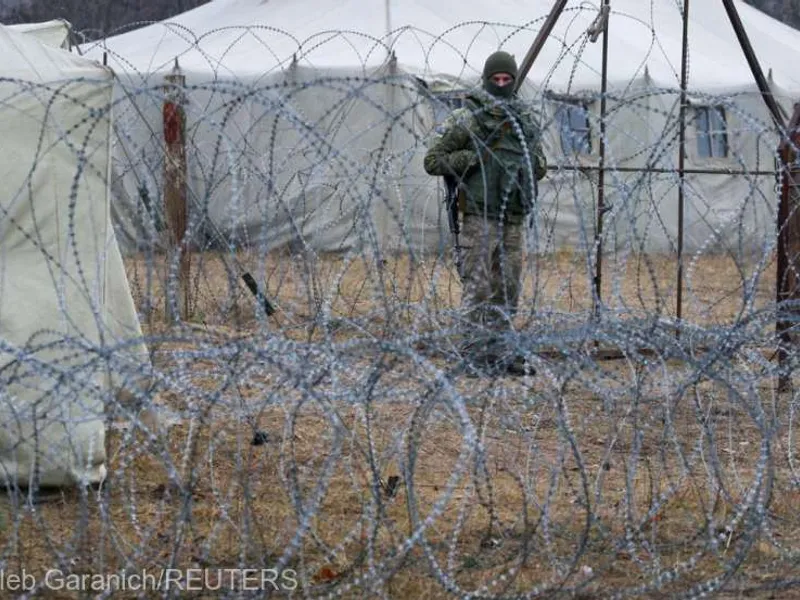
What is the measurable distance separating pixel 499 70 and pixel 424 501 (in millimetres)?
2877

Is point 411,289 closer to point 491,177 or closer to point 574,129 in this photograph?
point 574,129

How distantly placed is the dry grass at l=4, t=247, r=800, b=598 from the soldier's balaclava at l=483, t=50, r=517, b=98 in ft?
5.17

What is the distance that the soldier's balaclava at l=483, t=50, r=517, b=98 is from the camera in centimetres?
730

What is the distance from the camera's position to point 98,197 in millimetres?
5312

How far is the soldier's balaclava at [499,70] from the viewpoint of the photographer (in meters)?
7.30

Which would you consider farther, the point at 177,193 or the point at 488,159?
the point at 177,193

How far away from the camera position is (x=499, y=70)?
7336 millimetres

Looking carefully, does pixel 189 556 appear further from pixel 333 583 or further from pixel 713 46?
pixel 713 46

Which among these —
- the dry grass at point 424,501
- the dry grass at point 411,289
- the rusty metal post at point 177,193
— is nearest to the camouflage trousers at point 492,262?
the dry grass at point 411,289

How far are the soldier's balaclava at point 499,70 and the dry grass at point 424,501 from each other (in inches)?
62.0

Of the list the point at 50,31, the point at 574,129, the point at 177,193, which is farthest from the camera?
the point at 574,129

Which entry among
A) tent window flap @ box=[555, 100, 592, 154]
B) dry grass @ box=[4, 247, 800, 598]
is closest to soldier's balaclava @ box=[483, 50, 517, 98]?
tent window flap @ box=[555, 100, 592, 154]

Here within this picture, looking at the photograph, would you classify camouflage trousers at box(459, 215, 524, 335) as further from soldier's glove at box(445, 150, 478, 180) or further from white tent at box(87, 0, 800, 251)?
white tent at box(87, 0, 800, 251)

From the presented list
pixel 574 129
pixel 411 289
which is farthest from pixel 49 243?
pixel 574 129
